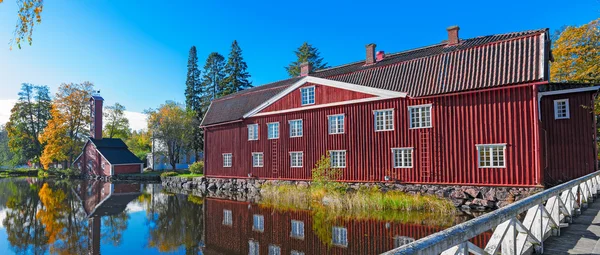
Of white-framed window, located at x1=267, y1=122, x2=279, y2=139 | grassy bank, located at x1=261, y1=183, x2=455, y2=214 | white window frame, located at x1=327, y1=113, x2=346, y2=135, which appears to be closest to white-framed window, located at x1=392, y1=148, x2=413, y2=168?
grassy bank, located at x1=261, y1=183, x2=455, y2=214

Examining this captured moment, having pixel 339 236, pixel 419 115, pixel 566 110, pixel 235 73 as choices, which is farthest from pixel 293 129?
pixel 235 73

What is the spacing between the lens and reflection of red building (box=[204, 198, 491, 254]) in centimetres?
883

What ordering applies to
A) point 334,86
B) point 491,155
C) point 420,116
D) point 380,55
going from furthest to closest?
1. point 380,55
2. point 334,86
3. point 420,116
4. point 491,155

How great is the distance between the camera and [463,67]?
1550cm

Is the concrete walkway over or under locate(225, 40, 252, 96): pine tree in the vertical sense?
under

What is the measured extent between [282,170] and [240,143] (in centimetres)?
451

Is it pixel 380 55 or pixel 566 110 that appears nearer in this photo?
pixel 566 110

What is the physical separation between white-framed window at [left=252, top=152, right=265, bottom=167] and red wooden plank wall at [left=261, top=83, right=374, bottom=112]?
293cm

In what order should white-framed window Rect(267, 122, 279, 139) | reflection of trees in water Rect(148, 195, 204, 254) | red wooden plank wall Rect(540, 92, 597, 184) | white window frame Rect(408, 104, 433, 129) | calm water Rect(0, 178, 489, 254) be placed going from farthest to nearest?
white-framed window Rect(267, 122, 279, 139) < white window frame Rect(408, 104, 433, 129) < red wooden plank wall Rect(540, 92, 597, 184) < reflection of trees in water Rect(148, 195, 204, 254) < calm water Rect(0, 178, 489, 254)

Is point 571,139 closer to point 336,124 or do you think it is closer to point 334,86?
point 336,124

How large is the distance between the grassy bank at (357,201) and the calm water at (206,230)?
103 centimetres

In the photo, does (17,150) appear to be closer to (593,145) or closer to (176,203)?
(176,203)

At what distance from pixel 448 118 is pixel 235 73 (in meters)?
37.7

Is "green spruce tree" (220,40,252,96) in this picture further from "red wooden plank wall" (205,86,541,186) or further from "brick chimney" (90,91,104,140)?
"red wooden plank wall" (205,86,541,186)
